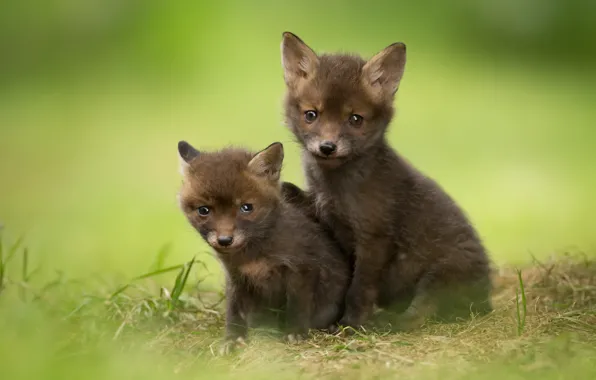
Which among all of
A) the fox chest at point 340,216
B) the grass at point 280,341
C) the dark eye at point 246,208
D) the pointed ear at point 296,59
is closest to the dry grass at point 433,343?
the grass at point 280,341

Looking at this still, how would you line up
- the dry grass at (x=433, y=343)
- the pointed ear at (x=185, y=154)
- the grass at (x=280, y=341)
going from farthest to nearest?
the pointed ear at (x=185, y=154)
the dry grass at (x=433, y=343)
the grass at (x=280, y=341)

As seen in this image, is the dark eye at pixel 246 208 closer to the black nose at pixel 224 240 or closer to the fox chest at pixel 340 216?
the black nose at pixel 224 240

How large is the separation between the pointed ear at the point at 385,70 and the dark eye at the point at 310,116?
0.41 m

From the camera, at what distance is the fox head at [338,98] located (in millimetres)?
6262

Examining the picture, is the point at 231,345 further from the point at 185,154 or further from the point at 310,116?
the point at 310,116

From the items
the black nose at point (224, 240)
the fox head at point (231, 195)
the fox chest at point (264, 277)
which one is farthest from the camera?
the fox chest at point (264, 277)

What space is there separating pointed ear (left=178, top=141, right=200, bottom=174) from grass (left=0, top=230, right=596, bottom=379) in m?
1.09

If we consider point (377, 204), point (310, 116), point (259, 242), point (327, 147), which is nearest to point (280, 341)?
point (259, 242)

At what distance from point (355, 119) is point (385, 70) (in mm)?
498

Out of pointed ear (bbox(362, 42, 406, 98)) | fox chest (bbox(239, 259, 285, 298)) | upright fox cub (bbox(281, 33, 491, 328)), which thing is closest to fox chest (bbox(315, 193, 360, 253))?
upright fox cub (bbox(281, 33, 491, 328))

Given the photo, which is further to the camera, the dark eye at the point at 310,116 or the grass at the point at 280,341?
the dark eye at the point at 310,116

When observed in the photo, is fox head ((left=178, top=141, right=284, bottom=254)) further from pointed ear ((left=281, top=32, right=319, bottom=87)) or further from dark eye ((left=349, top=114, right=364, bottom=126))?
pointed ear ((left=281, top=32, right=319, bottom=87))

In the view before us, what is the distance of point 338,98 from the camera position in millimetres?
6281

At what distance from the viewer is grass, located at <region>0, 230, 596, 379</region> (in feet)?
17.5
